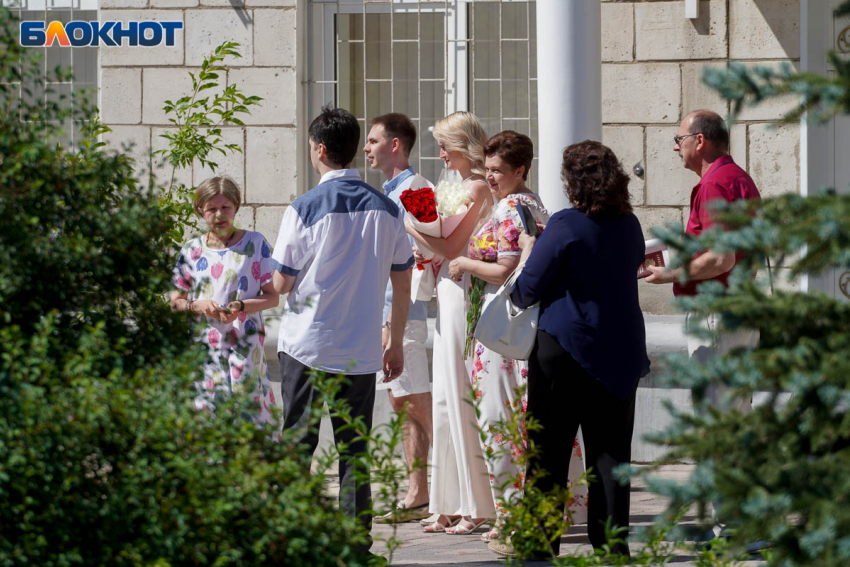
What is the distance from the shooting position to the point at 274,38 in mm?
8188

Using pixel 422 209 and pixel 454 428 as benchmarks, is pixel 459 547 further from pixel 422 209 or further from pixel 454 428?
pixel 422 209

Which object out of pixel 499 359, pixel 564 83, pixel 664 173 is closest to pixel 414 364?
pixel 499 359

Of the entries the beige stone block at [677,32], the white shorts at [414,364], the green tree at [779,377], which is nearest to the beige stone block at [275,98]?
the beige stone block at [677,32]

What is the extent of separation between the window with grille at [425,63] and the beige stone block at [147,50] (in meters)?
1.00

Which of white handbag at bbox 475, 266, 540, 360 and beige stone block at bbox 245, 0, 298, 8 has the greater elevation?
beige stone block at bbox 245, 0, 298, 8

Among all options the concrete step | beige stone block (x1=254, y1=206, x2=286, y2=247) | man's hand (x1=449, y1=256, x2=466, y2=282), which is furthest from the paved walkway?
beige stone block (x1=254, y1=206, x2=286, y2=247)

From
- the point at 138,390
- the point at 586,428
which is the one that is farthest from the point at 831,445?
the point at 586,428

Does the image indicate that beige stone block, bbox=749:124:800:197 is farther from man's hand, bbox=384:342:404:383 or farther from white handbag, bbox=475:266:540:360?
man's hand, bbox=384:342:404:383

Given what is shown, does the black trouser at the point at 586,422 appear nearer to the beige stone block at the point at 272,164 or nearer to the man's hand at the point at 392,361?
the man's hand at the point at 392,361

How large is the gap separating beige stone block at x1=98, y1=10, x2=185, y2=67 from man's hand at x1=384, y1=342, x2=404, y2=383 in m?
4.14

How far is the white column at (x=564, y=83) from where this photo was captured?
6457mm

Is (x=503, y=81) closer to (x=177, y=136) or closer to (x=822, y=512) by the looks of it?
(x=177, y=136)

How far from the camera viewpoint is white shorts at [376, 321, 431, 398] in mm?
5879

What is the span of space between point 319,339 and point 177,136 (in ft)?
4.25
